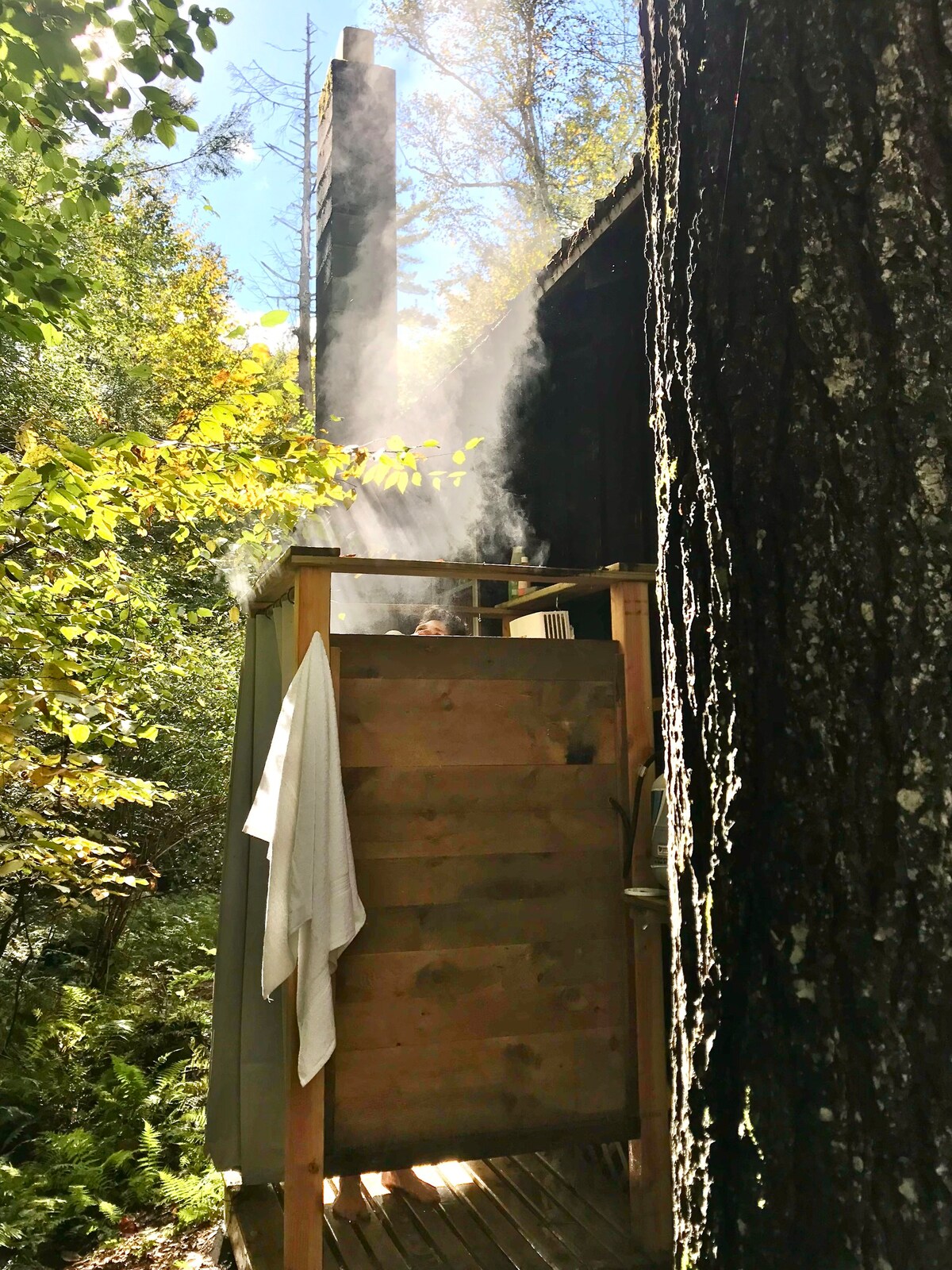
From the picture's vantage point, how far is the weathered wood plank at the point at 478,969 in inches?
120

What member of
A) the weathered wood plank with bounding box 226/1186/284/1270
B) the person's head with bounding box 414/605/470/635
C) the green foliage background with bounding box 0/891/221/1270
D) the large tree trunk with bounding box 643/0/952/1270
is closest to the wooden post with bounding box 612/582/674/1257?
the weathered wood plank with bounding box 226/1186/284/1270

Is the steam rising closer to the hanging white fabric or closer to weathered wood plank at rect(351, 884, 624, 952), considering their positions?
the hanging white fabric

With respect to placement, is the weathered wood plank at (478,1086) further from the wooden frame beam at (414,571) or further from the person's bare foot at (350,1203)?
the wooden frame beam at (414,571)

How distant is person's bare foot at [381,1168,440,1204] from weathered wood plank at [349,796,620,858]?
1506 mm

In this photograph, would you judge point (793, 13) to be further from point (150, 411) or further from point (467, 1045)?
point (150, 411)

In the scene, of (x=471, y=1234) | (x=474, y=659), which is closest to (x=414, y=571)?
(x=474, y=659)

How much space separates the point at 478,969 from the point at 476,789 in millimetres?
591

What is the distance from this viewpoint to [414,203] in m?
20.8

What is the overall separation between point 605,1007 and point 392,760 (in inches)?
44.8

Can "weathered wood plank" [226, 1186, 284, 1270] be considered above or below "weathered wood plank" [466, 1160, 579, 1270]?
below

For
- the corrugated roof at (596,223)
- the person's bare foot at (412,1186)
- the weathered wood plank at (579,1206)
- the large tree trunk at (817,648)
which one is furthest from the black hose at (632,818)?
the large tree trunk at (817,648)

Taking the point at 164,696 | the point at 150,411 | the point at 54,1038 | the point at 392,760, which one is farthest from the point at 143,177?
the point at 392,760

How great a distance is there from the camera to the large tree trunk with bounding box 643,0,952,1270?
954 millimetres

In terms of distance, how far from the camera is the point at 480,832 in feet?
10.5
